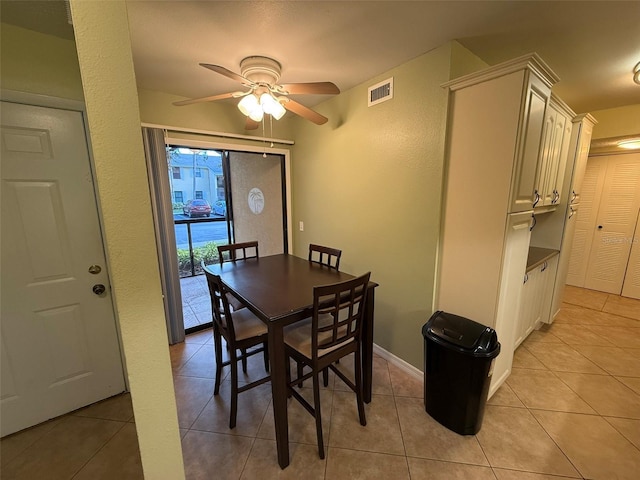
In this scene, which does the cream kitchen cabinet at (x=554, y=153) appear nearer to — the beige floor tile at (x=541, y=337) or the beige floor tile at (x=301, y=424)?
the beige floor tile at (x=541, y=337)

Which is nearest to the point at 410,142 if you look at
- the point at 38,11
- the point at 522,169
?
the point at 522,169

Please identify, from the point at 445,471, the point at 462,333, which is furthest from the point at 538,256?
the point at 445,471

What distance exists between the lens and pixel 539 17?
1503mm

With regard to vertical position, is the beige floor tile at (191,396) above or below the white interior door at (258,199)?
below

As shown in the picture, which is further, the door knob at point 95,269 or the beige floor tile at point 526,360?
the beige floor tile at point 526,360

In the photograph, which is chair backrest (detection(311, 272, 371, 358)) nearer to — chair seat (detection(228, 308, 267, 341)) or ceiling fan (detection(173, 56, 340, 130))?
chair seat (detection(228, 308, 267, 341))

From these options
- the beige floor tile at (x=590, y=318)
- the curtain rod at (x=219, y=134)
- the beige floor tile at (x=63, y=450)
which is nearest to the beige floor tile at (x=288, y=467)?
the beige floor tile at (x=63, y=450)

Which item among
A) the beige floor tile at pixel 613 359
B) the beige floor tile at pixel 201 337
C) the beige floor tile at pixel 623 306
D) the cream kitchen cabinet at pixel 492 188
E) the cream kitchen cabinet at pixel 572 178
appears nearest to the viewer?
the cream kitchen cabinet at pixel 492 188

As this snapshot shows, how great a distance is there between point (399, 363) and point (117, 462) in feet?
6.59

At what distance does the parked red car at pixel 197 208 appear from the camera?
4.08 m

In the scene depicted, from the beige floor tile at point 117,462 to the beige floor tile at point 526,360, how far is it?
9.15ft

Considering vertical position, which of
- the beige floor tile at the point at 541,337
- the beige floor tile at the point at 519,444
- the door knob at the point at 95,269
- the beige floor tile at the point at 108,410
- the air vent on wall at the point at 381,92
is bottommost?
the beige floor tile at the point at 519,444

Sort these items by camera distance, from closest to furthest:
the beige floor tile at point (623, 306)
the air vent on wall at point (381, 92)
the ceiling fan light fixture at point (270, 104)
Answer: the ceiling fan light fixture at point (270, 104) → the air vent on wall at point (381, 92) → the beige floor tile at point (623, 306)

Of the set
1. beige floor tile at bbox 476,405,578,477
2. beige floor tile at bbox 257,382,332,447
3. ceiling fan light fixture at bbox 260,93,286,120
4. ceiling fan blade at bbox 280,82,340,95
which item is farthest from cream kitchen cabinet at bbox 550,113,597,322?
ceiling fan light fixture at bbox 260,93,286,120
